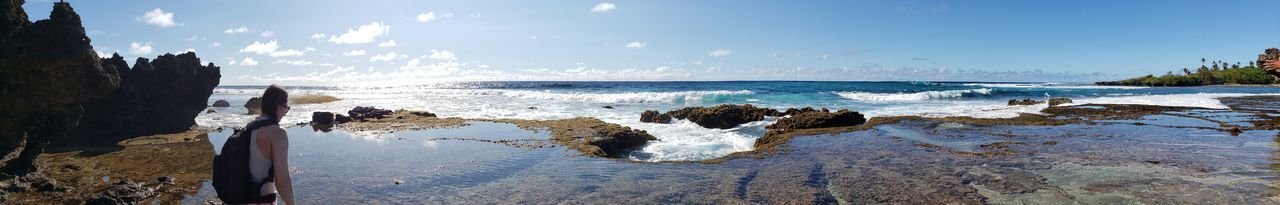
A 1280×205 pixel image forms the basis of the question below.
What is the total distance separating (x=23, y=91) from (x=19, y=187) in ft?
5.12

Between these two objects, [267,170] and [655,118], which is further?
[655,118]

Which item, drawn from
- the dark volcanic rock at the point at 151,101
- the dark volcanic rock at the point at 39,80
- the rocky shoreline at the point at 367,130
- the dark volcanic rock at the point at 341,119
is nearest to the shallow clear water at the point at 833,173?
the rocky shoreline at the point at 367,130

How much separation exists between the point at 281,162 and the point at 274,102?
434 millimetres

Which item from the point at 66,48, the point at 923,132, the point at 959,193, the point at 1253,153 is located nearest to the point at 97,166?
the point at 66,48

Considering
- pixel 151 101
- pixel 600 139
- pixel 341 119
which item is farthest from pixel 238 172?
pixel 341 119

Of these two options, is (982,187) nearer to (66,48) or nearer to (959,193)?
(959,193)

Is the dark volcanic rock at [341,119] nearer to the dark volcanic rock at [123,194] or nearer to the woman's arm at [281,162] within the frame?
the dark volcanic rock at [123,194]

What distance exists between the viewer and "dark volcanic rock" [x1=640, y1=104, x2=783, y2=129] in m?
18.1

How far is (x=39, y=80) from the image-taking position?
342 inches

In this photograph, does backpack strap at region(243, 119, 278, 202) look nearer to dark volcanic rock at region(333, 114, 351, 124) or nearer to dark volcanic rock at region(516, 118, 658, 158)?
dark volcanic rock at region(516, 118, 658, 158)

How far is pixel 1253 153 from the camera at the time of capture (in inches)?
416

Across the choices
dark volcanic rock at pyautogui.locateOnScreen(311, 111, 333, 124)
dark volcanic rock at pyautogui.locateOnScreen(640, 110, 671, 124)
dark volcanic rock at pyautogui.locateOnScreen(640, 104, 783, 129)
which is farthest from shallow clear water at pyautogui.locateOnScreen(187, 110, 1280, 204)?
dark volcanic rock at pyautogui.locateOnScreen(311, 111, 333, 124)

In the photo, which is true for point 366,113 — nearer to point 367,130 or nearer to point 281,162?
point 367,130

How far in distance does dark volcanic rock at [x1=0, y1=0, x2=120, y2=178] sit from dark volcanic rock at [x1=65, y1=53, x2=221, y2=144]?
5.50 metres
